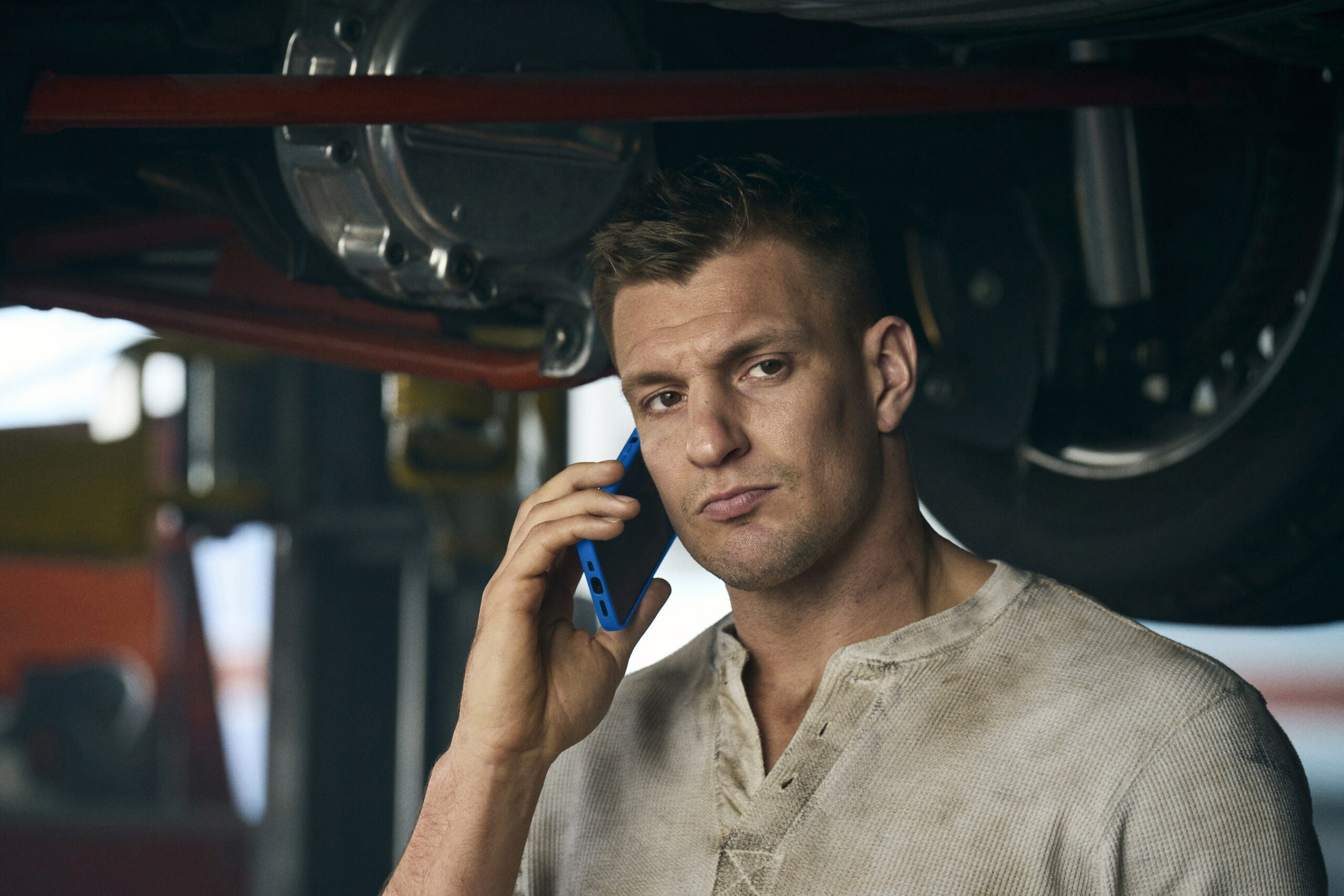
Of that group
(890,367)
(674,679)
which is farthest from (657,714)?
(890,367)

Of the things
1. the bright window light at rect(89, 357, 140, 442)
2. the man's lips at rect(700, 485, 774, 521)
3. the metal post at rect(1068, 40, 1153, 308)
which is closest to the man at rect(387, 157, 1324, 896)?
the man's lips at rect(700, 485, 774, 521)

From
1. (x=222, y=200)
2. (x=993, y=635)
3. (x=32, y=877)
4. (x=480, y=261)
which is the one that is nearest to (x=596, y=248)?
(x=480, y=261)

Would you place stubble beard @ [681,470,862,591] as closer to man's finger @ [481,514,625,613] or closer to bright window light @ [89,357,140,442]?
man's finger @ [481,514,625,613]

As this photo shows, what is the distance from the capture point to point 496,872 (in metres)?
1.07

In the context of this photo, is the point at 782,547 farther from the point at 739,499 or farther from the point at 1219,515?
the point at 1219,515

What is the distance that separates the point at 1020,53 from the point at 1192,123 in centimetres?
30

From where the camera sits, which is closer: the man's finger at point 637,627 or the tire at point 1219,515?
the man's finger at point 637,627

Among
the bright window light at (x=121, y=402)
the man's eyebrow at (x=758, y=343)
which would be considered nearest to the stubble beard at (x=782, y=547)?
the man's eyebrow at (x=758, y=343)

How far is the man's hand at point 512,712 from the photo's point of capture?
1.06m

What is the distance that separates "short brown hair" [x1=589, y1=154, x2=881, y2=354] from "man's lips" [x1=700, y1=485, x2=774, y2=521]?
170 mm

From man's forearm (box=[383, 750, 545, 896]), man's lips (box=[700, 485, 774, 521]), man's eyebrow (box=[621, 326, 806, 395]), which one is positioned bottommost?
man's forearm (box=[383, 750, 545, 896])

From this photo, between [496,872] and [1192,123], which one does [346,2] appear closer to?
[496,872]

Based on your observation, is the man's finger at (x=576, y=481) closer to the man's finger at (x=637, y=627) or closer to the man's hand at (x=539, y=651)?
the man's hand at (x=539, y=651)

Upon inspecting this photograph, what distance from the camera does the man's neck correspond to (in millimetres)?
1089
